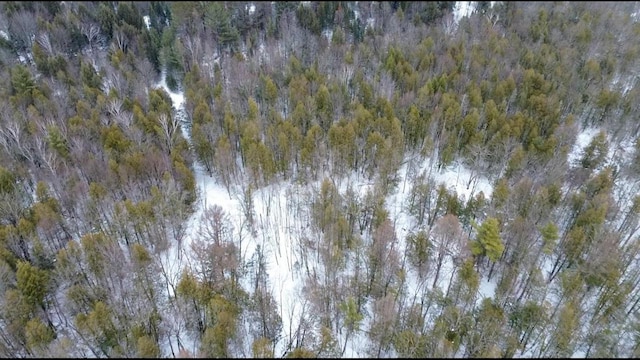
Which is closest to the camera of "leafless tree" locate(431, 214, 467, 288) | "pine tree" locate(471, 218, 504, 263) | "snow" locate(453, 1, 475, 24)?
"pine tree" locate(471, 218, 504, 263)

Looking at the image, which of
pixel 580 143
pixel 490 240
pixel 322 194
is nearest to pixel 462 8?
pixel 580 143

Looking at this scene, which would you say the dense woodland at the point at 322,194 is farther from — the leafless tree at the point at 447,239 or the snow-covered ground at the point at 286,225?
the snow-covered ground at the point at 286,225

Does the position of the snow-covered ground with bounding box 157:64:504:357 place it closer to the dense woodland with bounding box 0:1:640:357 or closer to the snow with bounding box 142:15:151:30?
the dense woodland with bounding box 0:1:640:357

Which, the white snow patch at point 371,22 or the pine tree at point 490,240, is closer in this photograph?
the pine tree at point 490,240

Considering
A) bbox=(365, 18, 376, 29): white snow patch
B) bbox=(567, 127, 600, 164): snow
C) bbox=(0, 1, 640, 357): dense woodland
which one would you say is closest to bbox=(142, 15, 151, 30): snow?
bbox=(0, 1, 640, 357): dense woodland

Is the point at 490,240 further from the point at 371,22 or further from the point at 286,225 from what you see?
the point at 371,22

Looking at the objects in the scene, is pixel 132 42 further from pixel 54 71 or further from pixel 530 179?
pixel 530 179

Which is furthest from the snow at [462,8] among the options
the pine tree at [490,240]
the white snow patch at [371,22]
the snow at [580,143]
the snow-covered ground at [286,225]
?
the pine tree at [490,240]

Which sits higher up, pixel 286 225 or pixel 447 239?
pixel 447 239

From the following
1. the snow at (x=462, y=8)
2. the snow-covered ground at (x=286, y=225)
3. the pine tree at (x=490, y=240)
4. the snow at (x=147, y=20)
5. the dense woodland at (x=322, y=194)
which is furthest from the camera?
the snow at (x=462, y=8)
